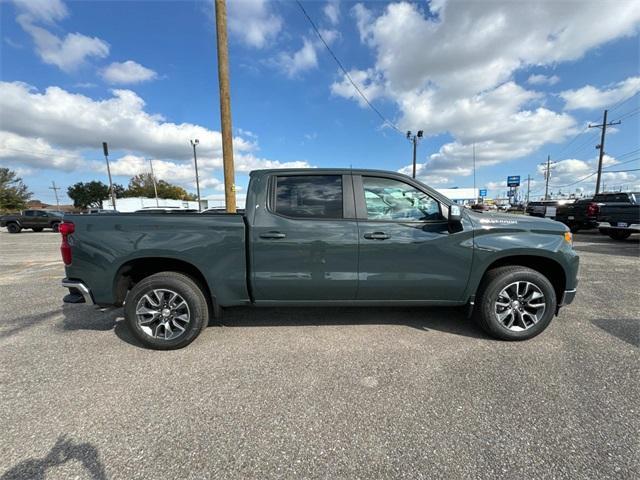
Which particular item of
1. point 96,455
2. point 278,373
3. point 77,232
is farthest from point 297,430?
point 77,232

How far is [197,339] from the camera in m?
3.34

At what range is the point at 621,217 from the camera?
10.1 meters

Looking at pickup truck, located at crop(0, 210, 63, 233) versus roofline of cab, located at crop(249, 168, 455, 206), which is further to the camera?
pickup truck, located at crop(0, 210, 63, 233)

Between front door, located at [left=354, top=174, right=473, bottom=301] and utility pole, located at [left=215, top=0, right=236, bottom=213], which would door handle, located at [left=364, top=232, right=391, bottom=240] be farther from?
utility pole, located at [left=215, top=0, right=236, bottom=213]

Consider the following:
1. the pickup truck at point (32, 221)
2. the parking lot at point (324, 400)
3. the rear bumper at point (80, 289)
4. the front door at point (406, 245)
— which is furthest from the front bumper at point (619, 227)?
the pickup truck at point (32, 221)

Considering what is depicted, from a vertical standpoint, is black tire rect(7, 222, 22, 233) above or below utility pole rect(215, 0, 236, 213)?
below

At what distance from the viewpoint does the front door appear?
10.1 ft

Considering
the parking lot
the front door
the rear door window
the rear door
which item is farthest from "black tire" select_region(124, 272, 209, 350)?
the front door

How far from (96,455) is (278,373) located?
1.29 meters

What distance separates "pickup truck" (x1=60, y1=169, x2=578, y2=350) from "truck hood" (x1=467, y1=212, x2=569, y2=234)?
0.04 feet

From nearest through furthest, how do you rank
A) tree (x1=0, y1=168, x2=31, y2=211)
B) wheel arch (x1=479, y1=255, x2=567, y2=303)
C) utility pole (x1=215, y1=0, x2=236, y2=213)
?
1. wheel arch (x1=479, y1=255, x2=567, y2=303)
2. utility pole (x1=215, y1=0, x2=236, y2=213)
3. tree (x1=0, y1=168, x2=31, y2=211)

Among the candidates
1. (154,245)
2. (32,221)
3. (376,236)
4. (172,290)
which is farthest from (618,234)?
(32,221)

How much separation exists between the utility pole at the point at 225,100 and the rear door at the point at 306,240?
4.30 metres

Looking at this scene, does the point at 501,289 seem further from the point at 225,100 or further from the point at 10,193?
the point at 10,193
